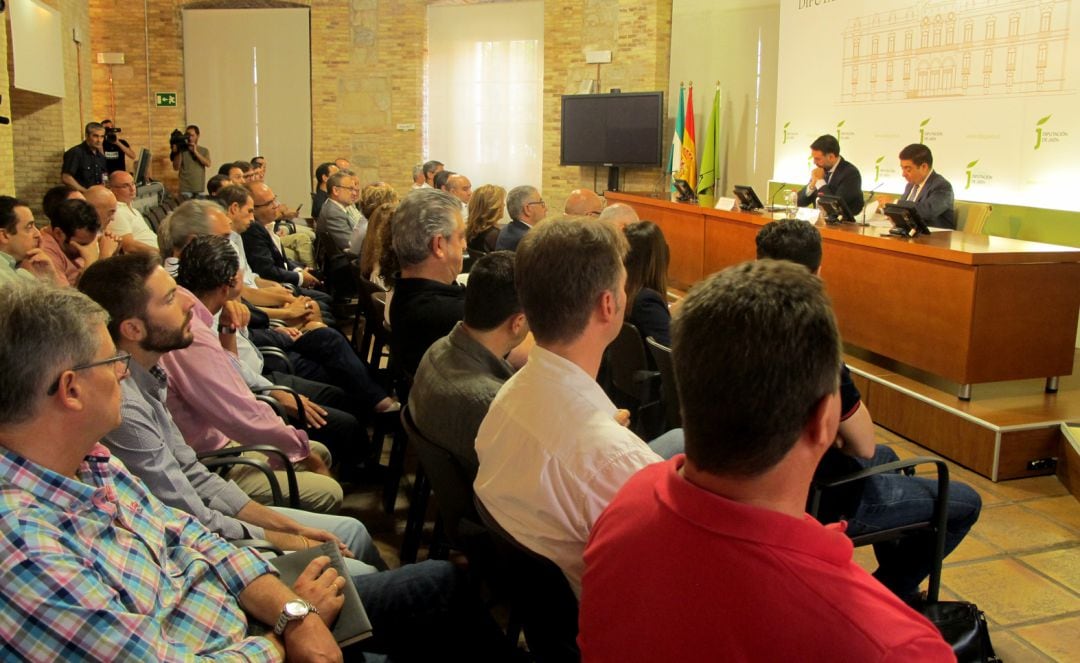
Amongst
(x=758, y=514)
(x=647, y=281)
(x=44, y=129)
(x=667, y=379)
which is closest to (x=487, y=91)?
(x=44, y=129)

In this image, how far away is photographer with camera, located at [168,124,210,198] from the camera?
45.3 feet

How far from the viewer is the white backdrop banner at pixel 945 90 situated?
668 centimetres

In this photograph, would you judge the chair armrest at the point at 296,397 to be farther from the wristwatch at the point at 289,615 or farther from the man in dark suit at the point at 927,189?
the man in dark suit at the point at 927,189

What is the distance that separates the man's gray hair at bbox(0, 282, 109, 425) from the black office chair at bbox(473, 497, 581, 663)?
822mm

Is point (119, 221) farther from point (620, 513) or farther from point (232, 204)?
point (620, 513)

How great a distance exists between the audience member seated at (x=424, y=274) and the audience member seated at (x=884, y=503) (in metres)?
1.51

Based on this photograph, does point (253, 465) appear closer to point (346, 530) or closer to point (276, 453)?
point (276, 453)

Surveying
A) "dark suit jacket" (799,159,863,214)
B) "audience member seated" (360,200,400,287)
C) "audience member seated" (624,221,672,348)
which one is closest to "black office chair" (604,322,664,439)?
"audience member seated" (624,221,672,348)

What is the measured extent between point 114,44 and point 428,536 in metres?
13.7

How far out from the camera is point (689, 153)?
37.5 ft

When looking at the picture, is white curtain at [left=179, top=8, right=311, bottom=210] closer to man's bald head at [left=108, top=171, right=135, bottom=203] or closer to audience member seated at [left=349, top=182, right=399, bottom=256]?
man's bald head at [left=108, top=171, right=135, bottom=203]

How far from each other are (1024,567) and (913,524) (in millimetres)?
1052

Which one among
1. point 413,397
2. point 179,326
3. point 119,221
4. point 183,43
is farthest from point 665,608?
point 183,43

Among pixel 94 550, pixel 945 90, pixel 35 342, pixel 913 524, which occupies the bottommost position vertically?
pixel 913 524
